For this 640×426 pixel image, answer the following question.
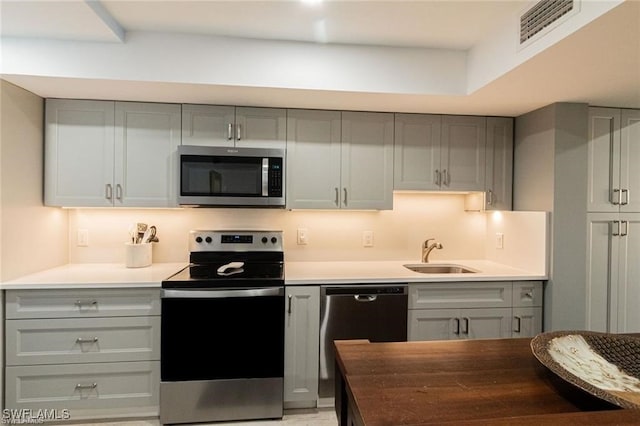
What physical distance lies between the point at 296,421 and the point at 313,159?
5.71 ft

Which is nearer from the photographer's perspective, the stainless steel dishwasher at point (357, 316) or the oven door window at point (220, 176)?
the stainless steel dishwasher at point (357, 316)

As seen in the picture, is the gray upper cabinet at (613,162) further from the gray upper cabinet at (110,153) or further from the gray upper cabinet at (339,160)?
the gray upper cabinet at (110,153)

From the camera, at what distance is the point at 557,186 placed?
2.36 metres

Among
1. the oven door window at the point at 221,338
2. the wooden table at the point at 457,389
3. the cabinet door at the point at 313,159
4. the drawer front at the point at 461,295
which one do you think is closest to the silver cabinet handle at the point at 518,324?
the drawer front at the point at 461,295

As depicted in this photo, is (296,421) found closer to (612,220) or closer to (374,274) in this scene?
(374,274)

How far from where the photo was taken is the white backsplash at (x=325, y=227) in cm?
270

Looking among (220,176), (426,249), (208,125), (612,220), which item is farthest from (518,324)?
(208,125)

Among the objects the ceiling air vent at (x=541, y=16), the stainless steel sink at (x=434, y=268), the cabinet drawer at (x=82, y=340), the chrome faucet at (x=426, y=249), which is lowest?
the cabinet drawer at (x=82, y=340)

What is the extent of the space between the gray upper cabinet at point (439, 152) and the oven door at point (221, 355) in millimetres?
1334

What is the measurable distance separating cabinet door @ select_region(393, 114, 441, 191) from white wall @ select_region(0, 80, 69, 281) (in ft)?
7.98

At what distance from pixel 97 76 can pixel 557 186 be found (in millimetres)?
2909

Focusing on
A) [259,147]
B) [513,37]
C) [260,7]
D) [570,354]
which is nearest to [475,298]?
[570,354]

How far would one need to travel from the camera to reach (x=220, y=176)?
244 centimetres

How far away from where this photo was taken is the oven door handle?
2113mm
